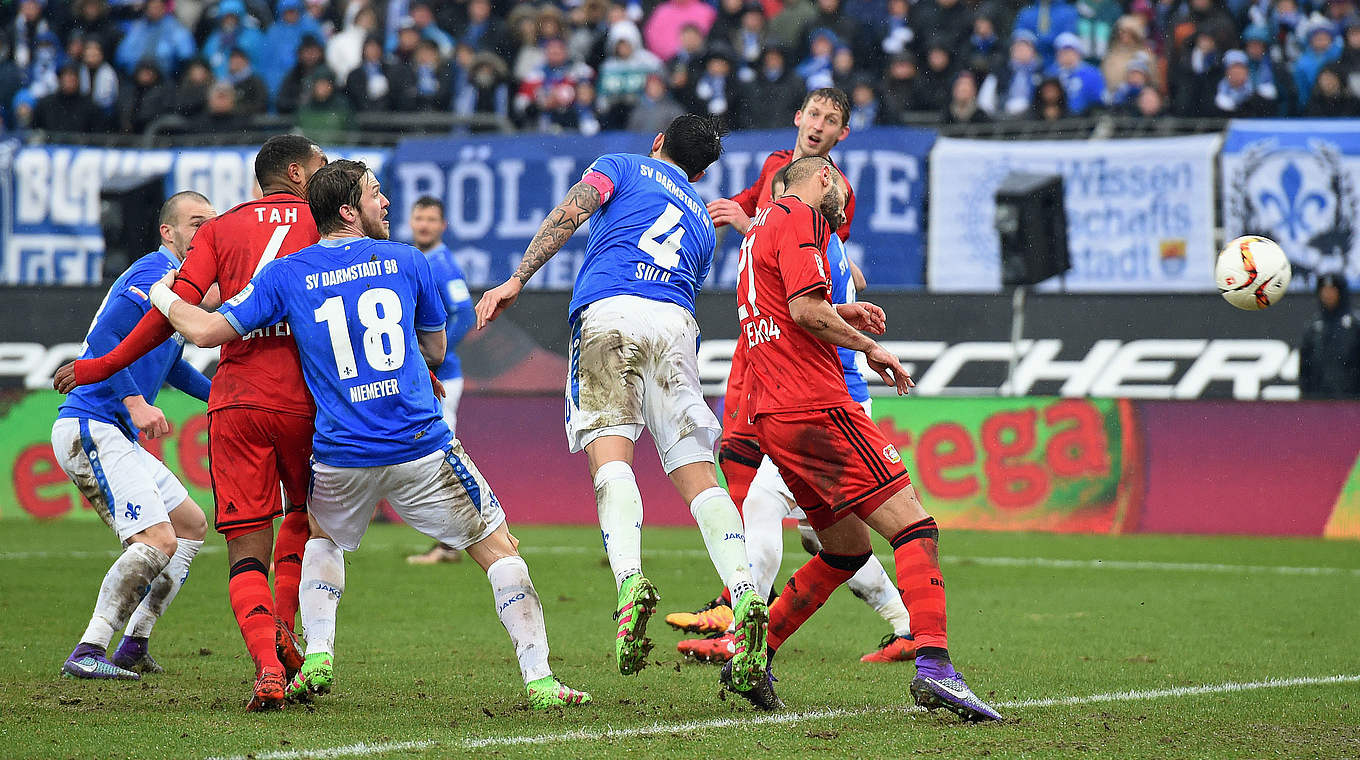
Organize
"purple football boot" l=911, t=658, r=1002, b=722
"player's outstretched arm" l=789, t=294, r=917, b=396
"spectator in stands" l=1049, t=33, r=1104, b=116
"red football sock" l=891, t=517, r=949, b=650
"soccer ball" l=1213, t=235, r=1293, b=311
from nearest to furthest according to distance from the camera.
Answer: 1. "purple football boot" l=911, t=658, r=1002, b=722
2. "red football sock" l=891, t=517, r=949, b=650
3. "player's outstretched arm" l=789, t=294, r=917, b=396
4. "soccer ball" l=1213, t=235, r=1293, b=311
5. "spectator in stands" l=1049, t=33, r=1104, b=116

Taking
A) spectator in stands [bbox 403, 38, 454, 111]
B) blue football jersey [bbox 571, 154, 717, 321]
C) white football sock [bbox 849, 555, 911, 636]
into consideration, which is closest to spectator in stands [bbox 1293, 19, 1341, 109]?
spectator in stands [bbox 403, 38, 454, 111]

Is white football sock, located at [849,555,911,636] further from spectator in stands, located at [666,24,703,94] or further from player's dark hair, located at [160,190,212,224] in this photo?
spectator in stands, located at [666,24,703,94]

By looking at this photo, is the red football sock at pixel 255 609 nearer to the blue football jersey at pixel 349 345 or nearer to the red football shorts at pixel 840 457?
the blue football jersey at pixel 349 345

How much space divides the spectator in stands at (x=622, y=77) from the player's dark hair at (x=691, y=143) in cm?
1246

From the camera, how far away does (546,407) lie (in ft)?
48.7

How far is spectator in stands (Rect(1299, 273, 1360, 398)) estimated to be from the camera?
566 inches

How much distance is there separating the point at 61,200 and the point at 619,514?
14922 millimetres

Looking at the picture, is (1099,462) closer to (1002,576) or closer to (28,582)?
(1002,576)

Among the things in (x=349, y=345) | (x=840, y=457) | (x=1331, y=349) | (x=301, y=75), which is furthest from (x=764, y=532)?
(x=301, y=75)

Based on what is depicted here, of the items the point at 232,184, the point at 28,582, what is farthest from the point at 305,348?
the point at 232,184

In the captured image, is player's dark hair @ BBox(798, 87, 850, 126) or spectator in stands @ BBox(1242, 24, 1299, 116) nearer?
player's dark hair @ BBox(798, 87, 850, 126)

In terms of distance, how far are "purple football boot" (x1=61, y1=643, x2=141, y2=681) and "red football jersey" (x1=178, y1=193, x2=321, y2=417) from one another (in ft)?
5.14

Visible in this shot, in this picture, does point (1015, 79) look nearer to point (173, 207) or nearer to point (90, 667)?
point (173, 207)

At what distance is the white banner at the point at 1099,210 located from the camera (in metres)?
16.0
